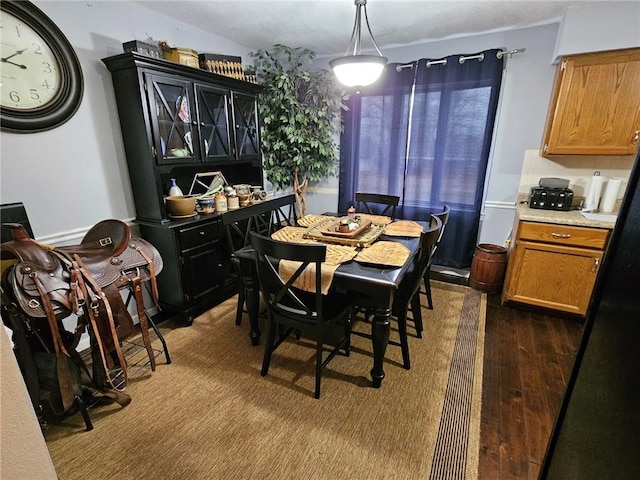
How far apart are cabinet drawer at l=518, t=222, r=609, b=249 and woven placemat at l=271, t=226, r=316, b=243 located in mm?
1828

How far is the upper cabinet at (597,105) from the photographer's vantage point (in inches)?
91.3

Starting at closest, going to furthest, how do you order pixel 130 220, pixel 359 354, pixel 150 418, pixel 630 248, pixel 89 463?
pixel 630 248 < pixel 89 463 < pixel 150 418 < pixel 359 354 < pixel 130 220

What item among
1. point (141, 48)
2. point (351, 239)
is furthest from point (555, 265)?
point (141, 48)

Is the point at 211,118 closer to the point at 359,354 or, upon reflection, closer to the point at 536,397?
the point at 359,354

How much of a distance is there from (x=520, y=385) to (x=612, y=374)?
1616 mm

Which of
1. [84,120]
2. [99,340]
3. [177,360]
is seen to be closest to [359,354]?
[177,360]

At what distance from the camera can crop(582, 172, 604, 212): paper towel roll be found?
2617 mm

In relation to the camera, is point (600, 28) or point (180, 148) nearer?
point (600, 28)

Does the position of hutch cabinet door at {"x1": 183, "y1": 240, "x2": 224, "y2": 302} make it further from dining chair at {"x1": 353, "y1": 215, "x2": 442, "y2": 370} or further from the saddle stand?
dining chair at {"x1": 353, "y1": 215, "x2": 442, "y2": 370}

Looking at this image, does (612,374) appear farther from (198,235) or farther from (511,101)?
(511,101)

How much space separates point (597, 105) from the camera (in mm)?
2424

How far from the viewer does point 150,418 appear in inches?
65.9

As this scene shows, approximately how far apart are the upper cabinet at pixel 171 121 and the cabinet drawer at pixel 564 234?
8.58ft

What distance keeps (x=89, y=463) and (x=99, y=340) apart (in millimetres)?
549
